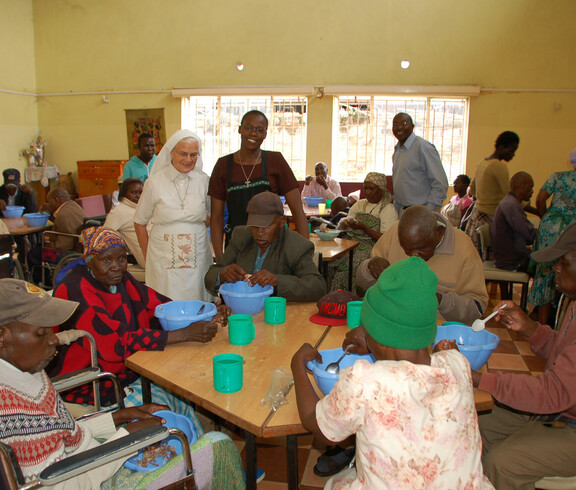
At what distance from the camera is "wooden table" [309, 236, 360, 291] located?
4.46 meters

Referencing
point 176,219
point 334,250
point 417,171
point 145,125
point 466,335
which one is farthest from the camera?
point 145,125

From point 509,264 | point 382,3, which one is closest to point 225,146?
point 382,3

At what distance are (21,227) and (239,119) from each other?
18.4ft

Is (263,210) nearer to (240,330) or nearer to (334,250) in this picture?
(240,330)

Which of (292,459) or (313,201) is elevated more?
(313,201)

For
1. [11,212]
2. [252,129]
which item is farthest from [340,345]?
[11,212]

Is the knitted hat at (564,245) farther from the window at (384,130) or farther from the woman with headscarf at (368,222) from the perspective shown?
the window at (384,130)

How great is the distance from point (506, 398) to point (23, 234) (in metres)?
5.68

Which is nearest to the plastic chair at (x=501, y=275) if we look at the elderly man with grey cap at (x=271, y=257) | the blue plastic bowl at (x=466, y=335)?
the elderly man with grey cap at (x=271, y=257)

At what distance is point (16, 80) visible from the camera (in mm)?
11062

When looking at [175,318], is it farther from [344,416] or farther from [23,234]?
[23,234]

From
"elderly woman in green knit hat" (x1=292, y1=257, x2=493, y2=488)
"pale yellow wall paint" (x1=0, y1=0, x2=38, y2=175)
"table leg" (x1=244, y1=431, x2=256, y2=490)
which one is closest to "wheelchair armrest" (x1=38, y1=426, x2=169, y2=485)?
"table leg" (x1=244, y1=431, x2=256, y2=490)

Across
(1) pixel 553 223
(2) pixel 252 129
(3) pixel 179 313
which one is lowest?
(3) pixel 179 313

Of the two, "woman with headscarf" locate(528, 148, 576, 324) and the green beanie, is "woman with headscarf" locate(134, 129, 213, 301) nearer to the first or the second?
the green beanie
